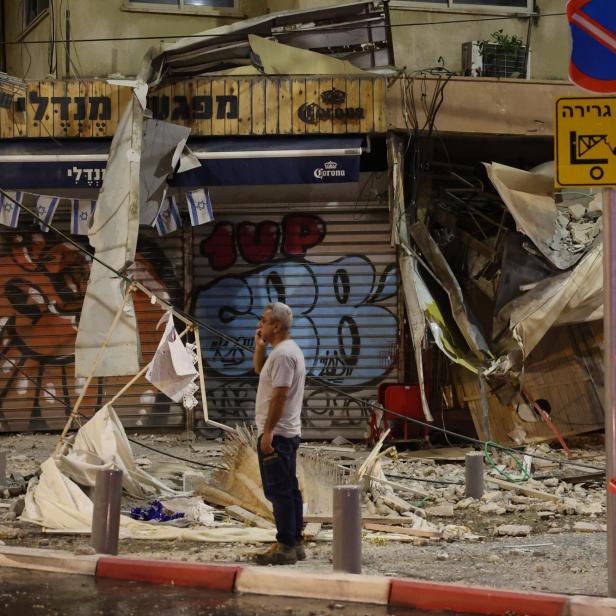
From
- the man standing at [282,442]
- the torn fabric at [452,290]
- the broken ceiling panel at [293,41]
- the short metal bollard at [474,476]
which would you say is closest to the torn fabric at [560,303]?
the torn fabric at [452,290]

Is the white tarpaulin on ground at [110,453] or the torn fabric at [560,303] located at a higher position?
the torn fabric at [560,303]

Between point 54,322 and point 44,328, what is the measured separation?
16 centimetres

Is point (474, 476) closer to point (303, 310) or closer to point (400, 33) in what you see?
point (303, 310)

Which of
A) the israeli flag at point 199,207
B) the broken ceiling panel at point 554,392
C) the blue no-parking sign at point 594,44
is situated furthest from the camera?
the israeli flag at point 199,207

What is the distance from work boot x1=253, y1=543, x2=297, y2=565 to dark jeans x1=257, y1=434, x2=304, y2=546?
48mm

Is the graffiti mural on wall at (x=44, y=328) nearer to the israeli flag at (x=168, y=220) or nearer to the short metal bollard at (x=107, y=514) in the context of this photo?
the israeli flag at (x=168, y=220)

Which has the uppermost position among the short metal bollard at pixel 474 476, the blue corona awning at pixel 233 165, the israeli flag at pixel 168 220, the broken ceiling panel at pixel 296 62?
the broken ceiling panel at pixel 296 62

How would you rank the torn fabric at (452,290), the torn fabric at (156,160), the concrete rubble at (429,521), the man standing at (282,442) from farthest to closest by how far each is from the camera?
1. the torn fabric at (156,160)
2. the torn fabric at (452,290)
3. the concrete rubble at (429,521)
4. the man standing at (282,442)

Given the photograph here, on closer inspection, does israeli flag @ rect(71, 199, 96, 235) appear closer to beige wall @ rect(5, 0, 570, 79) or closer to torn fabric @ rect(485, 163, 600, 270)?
beige wall @ rect(5, 0, 570, 79)

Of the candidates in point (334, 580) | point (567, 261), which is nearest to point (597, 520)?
point (334, 580)

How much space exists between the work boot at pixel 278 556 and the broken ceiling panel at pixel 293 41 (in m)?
7.62

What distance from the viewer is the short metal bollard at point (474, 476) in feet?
31.9

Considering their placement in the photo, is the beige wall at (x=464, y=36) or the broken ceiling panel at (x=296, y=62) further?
the beige wall at (x=464, y=36)

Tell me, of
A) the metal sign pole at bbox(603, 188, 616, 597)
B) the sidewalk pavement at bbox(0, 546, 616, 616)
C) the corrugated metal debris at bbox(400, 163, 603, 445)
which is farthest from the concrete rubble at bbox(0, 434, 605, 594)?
the corrugated metal debris at bbox(400, 163, 603, 445)
